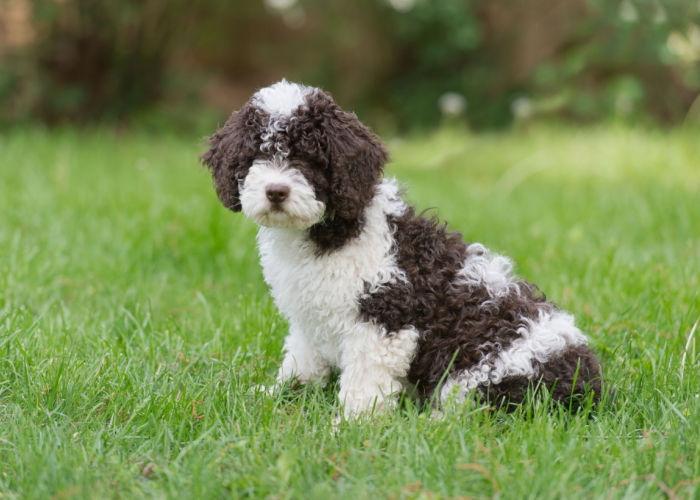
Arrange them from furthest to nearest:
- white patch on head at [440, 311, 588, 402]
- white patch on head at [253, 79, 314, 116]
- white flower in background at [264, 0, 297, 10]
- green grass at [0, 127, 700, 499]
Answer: white flower in background at [264, 0, 297, 10]
white patch on head at [440, 311, 588, 402]
white patch on head at [253, 79, 314, 116]
green grass at [0, 127, 700, 499]

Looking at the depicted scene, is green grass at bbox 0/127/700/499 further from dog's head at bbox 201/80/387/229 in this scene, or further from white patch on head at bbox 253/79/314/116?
white patch on head at bbox 253/79/314/116

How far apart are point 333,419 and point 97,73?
1076 cm

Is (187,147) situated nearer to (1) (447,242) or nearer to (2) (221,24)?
(2) (221,24)

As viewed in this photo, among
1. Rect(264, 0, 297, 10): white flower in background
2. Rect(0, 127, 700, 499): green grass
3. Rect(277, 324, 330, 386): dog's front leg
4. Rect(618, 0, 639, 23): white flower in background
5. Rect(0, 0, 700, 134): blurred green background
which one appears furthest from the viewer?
Rect(264, 0, 297, 10): white flower in background

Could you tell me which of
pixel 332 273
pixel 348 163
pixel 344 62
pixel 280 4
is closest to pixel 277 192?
pixel 348 163

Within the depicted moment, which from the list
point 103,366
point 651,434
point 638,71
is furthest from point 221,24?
point 651,434

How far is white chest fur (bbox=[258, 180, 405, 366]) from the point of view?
336 centimetres

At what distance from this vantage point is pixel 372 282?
Answer: 3350 millimetres

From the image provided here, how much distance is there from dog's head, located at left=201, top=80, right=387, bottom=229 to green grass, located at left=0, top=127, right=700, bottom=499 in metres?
0.71

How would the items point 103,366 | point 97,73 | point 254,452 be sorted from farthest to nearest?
point 97,73 → point 103,366 → point 254,452

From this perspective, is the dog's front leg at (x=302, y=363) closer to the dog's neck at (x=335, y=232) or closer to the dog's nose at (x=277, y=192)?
the dog's neck at (x=335, y=232)

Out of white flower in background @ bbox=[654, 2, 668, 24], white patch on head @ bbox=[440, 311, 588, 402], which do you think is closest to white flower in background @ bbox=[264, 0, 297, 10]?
white flower in background @ bbox=[654, 2, 668, 24]

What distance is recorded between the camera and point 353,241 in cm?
340

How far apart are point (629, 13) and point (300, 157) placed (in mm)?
5302
